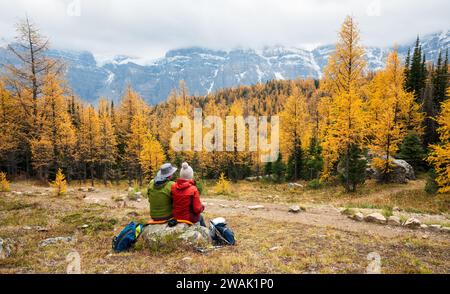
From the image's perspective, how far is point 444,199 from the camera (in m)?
18.2

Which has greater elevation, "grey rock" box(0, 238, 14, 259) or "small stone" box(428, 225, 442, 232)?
"grey rock" box(0, 238, 14, 259)

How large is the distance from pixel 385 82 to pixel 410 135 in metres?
5.89

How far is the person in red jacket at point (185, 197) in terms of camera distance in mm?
7824

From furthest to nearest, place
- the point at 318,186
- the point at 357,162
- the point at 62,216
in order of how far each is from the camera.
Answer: the point at 318,186 < the point at 357,162 < the point at 62,216

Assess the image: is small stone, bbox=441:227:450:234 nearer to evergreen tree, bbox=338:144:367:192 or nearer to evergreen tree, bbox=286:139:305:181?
evergreen tree, bbox=338:144:367:192

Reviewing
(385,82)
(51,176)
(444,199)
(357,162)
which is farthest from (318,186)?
(51,176)

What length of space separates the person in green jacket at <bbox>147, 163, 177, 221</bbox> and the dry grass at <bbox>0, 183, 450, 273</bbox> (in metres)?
0.95

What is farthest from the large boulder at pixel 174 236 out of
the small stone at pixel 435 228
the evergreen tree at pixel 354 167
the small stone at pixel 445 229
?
the evergreen tree at pixel 354 167

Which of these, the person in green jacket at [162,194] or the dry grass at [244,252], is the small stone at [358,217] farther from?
the person in green jacket at [162,194]

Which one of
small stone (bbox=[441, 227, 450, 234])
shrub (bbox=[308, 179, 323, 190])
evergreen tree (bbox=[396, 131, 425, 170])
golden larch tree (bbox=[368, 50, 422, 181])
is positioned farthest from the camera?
evergreen tree (bbox=[396, 131, 425, 170])

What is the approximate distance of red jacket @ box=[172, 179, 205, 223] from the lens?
7844 millimetres

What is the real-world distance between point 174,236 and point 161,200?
3.31 ft

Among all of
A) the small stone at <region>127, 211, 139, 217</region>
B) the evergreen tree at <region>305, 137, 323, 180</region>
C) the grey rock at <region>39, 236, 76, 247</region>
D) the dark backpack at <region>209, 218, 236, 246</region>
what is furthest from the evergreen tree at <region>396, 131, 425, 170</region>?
the grey rock at <region>39, 236, 76, 247</region>

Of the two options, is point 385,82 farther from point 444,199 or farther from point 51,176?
point 51,176
